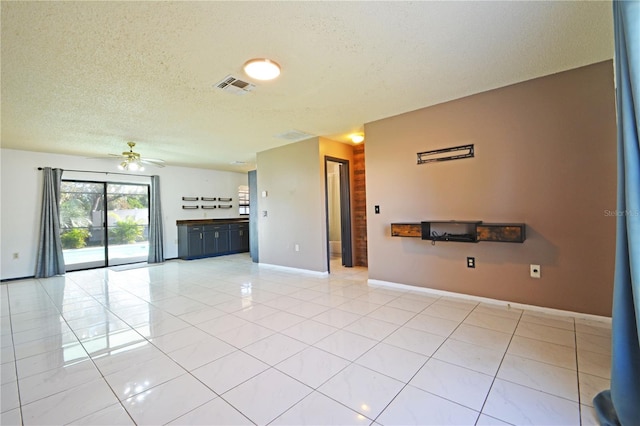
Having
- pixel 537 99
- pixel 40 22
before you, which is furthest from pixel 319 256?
pixel 40 22

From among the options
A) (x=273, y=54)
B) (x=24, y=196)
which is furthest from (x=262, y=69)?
(x=24, y=196)

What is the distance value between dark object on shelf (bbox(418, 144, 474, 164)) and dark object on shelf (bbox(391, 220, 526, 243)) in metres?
0.79

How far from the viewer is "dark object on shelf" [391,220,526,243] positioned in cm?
283

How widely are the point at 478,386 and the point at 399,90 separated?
2747mm

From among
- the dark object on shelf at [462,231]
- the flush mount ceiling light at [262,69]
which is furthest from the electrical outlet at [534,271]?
the flush mount ceiling light at [262,69]

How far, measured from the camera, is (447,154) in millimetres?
3389

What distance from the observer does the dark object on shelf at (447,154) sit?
10.7 feet

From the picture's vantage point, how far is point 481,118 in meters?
3.16

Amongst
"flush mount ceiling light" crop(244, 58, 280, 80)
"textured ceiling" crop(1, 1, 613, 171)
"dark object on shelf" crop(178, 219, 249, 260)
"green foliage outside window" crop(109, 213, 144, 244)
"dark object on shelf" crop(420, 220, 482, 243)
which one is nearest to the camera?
"textured ceiling" crop(1, 1, 613, 171)

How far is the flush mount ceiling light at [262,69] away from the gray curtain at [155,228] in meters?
5.47

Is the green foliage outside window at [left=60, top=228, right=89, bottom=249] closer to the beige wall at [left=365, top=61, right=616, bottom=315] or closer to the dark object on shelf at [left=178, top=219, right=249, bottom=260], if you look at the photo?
the dark object on shelf at [left=178, top=219, right=249, bottom=260]

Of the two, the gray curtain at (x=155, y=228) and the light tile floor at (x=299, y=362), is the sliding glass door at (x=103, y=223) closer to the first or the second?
the gray curtain at (x=155, y=228)

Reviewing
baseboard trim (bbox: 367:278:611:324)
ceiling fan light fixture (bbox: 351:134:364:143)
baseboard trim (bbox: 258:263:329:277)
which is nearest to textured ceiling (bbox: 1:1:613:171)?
ceiling fan light fixture (bbox: 351:134:364:143)

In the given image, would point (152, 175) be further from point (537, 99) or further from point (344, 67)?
point (537, 99)
